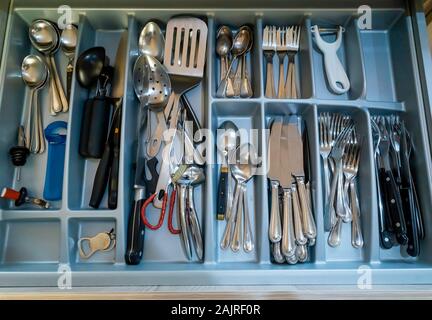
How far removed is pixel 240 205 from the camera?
2.40ft

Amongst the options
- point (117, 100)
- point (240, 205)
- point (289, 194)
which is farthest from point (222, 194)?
point (117, 100)

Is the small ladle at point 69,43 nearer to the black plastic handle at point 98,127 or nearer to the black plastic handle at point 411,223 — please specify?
the black plastic handle at point 98,127

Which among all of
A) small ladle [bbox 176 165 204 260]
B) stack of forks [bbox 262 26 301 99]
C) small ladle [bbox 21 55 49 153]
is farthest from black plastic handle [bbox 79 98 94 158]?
stack of forks [bbox 262 26 301 99]

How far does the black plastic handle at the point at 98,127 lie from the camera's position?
0.74m

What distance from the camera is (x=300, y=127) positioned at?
0.79 m

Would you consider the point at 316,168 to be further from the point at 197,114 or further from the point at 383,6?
the point at 383,6

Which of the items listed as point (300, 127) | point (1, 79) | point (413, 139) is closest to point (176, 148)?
point (300, 127)

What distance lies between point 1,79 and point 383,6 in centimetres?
97

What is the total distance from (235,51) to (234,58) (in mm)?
20

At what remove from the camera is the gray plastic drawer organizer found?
0.62 metres

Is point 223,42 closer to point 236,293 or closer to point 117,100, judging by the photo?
point 117,100

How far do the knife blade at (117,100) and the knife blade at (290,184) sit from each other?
391mm

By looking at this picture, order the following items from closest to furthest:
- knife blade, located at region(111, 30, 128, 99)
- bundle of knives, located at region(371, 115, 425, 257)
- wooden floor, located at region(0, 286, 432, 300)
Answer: wooden floor, located at region(0, 286, 432, 300) < bundle of knives, located at region(371, 115, 425, 257) < knife blade, located at region(111, 30, 128, 99)

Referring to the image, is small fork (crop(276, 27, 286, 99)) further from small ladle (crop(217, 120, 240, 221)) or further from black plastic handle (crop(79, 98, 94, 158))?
black plastic handle (crop(79, 98, 94, 158))
